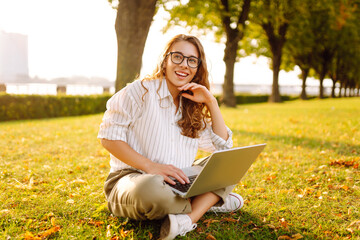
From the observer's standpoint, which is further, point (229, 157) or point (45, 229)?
point (45, 229)

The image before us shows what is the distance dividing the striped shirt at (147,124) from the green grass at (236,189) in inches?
24.2

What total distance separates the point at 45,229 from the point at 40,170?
80.2 inches

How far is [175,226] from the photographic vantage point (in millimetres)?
2379

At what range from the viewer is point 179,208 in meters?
2.42

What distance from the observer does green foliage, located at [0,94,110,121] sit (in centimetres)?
1156

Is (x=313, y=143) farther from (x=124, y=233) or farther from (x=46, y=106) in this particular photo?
(x=46, y=106)

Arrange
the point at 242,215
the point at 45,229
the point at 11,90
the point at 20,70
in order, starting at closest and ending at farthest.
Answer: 1. the point at 45,229
2. the point at 242,215
3. the point at 11,90
4. the point at 20,70

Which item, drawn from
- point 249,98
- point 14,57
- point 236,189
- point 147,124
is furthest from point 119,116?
point 14,57

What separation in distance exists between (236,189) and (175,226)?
5.51 ft

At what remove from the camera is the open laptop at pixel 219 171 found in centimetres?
223

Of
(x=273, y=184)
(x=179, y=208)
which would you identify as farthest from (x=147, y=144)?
(x=273, y=184)

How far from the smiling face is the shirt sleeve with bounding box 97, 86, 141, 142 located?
41 cm

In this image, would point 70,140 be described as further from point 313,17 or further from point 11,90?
point 313,17

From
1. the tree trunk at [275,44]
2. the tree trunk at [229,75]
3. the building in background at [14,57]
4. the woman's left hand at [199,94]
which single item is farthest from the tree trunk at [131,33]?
the building in background at [14,57]
